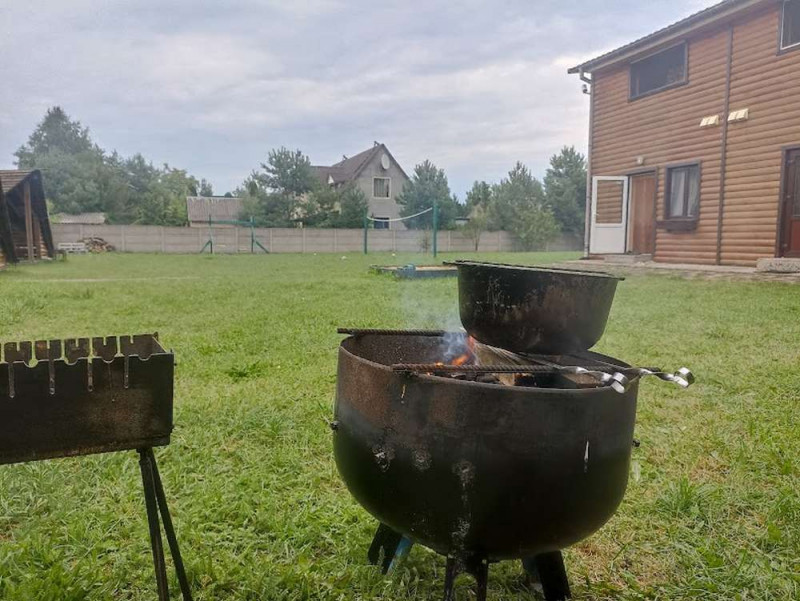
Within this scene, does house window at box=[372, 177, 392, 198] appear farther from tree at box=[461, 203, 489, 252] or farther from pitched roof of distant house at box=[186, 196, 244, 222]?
pitched roof of distant house at box=[186, 196, 244, 222]

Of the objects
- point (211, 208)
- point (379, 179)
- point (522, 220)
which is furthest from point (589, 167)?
point (211, 208)

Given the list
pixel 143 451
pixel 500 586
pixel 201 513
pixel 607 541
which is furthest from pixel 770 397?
pixel 143 451

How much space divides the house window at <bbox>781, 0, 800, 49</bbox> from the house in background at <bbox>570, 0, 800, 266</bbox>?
18 millimetres

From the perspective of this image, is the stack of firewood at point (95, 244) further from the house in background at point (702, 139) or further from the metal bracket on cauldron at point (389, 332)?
the metal bracket on cauldron at point (389, 332)

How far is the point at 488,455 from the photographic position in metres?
1.27

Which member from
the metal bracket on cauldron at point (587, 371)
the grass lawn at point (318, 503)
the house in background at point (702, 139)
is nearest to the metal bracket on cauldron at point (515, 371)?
the metal bracket on cauldron at point (587, 371)

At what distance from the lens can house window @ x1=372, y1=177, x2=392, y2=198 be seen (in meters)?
39.5

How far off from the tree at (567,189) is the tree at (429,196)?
1009 cm

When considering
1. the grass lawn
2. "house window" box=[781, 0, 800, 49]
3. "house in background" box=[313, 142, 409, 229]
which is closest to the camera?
the grass lawn

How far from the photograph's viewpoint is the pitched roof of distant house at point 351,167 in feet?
127

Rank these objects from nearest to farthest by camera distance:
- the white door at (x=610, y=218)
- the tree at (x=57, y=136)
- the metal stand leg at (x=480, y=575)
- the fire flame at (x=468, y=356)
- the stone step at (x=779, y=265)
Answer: the metal stand leg at (x=480, y=575)
the fire flame at (x=468, y=356)
the stone step at (x=779, y=265)
the white door at (x=610, y=218)
the tree at (x=57, y=136)

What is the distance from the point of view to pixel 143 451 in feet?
4.68

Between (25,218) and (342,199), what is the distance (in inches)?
705

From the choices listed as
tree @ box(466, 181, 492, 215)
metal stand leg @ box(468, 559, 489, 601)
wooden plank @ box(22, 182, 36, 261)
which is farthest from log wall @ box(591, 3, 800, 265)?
tree @ box(466, 181, 492, 215)
